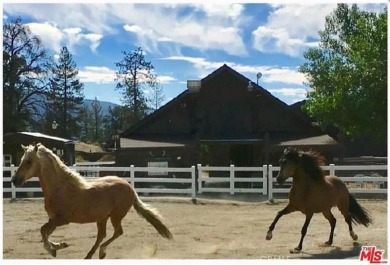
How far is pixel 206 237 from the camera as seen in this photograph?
720 cm

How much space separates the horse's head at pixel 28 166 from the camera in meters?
5.51

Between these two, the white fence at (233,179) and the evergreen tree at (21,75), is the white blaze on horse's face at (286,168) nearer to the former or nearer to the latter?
the evergreen tree at (21,75)

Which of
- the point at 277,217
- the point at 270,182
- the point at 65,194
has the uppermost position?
the point at 65,194

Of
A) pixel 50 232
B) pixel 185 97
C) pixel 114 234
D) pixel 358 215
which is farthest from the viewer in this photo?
pixel 185 97

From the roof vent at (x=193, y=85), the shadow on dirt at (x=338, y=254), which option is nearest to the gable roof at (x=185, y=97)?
the roof vent at (x=193, y=85)

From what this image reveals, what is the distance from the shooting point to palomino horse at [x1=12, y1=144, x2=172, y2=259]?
5586 mm

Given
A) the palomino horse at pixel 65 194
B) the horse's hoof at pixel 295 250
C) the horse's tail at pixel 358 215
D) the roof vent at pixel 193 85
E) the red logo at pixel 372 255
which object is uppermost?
the roof vent at pixel 193 85

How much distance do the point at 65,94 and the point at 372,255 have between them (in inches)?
173

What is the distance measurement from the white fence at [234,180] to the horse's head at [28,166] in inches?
168

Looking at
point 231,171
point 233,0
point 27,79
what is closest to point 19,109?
point 27,79

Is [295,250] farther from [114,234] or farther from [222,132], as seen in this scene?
[222,132]

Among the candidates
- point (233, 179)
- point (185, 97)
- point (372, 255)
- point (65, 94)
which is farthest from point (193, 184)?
point (372, 255)

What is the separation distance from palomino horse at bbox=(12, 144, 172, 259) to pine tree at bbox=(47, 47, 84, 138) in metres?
1.78

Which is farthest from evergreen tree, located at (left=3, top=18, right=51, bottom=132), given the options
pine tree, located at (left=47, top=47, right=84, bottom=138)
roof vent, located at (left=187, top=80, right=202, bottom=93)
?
roof vent, located at (left=187, top=80, right=202, bottom=93)
